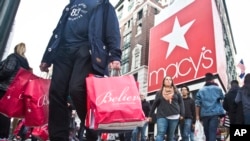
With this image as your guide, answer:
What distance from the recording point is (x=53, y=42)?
2559 millimetres

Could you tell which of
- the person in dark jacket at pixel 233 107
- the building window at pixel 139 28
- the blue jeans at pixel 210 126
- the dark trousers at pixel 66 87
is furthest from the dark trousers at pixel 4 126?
the building window at pixel 139 28

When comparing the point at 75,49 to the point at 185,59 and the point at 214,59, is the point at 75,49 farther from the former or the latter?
the point at 185,59

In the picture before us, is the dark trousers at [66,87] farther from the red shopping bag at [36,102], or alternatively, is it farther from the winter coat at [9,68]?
the winter coat at [9,68]

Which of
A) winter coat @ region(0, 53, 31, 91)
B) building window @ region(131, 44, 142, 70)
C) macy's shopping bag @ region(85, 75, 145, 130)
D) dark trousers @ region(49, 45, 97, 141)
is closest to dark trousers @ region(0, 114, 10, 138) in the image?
winter coat @ region(0, 53, 31, 91)

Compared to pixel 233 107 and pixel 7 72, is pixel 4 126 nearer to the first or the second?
pixel 7 72

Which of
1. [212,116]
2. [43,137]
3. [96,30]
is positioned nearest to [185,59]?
[212,116]

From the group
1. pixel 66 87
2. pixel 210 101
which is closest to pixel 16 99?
pixel 66 87

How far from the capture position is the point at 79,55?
2.28 metres

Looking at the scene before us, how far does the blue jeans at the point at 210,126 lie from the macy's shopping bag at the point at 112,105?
355cm

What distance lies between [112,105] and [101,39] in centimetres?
57

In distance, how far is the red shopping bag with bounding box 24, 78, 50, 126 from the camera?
2.93 meters

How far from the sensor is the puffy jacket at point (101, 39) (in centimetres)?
229

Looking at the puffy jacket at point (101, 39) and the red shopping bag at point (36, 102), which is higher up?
the puffy jacket at point (101, 39)

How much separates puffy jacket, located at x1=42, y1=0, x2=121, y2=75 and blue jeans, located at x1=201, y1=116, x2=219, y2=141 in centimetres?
357
